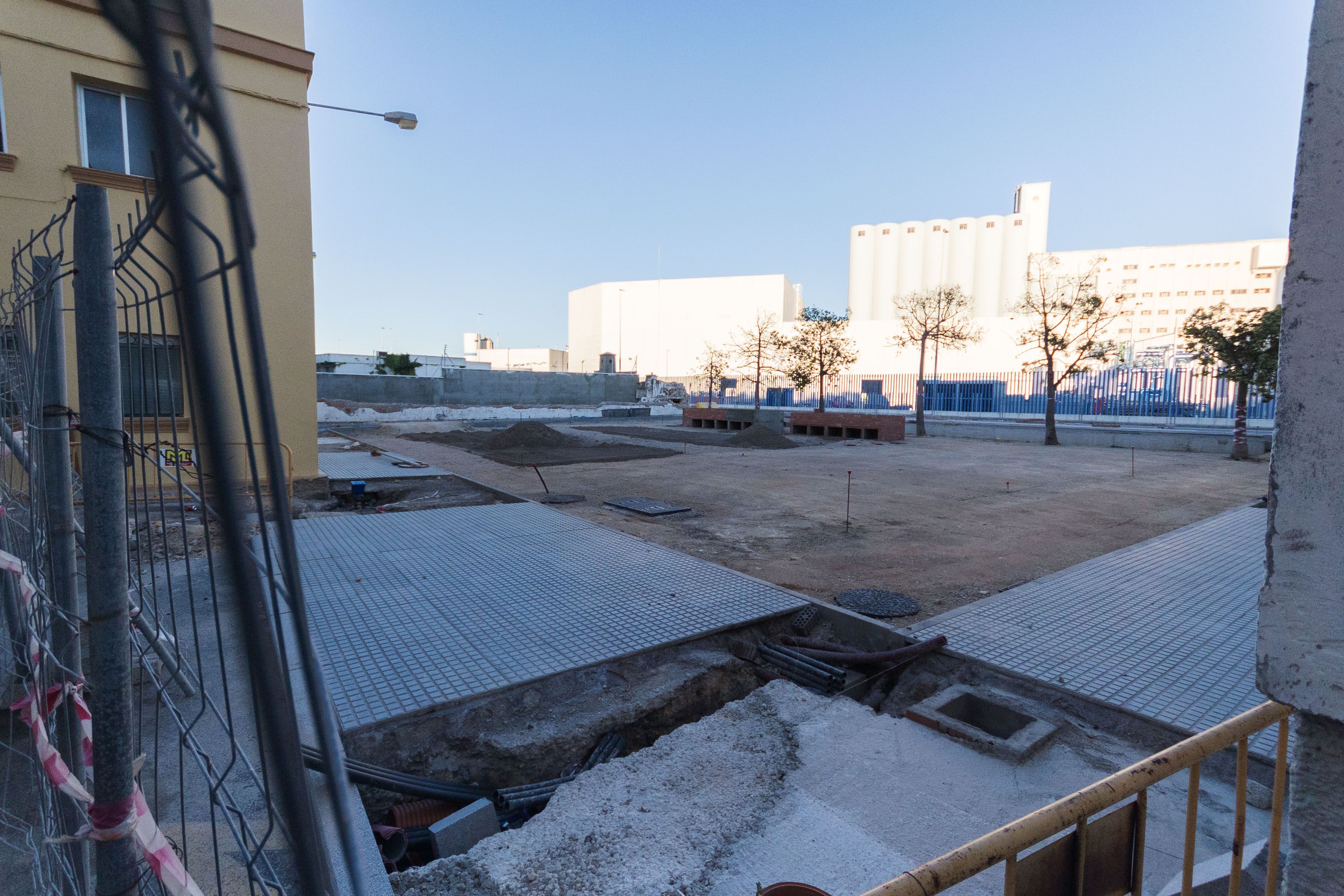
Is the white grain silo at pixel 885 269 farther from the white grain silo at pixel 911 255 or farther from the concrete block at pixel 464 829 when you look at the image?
the concrete block at pixel 464 829

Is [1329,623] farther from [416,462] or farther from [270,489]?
[416,462]

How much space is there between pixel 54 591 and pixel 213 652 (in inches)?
101

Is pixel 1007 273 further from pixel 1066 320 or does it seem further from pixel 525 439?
pixel 525 439

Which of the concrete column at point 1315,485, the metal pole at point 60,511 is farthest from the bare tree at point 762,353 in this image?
the concrete column at point 1315,485

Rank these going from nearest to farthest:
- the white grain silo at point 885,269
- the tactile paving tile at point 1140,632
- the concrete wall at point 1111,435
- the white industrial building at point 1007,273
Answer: the tactile paving tile at point 1140,632
the concrete wall at point 1111,435
the white industrial building at point 1007,273
the white grain silo at point 885,269

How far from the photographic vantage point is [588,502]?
10078 millimetres

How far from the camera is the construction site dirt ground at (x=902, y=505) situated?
21.9ft

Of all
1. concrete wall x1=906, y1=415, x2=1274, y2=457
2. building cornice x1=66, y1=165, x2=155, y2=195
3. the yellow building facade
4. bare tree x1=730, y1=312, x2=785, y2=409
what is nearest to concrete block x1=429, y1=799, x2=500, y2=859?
the yellow building facade

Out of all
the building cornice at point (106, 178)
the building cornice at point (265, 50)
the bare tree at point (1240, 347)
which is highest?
the building cornice at point (265, 50)

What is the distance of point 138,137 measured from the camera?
7.08 m

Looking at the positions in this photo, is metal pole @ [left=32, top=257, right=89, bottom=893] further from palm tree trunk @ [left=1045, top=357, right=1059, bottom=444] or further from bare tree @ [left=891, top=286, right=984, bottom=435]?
bare tree @ [left=891, top=286, right=984, bottom=435]

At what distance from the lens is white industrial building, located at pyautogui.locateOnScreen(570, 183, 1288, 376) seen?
220 feet

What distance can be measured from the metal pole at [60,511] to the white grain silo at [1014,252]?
3228 inches

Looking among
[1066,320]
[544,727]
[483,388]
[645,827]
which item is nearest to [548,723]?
[544,727]
